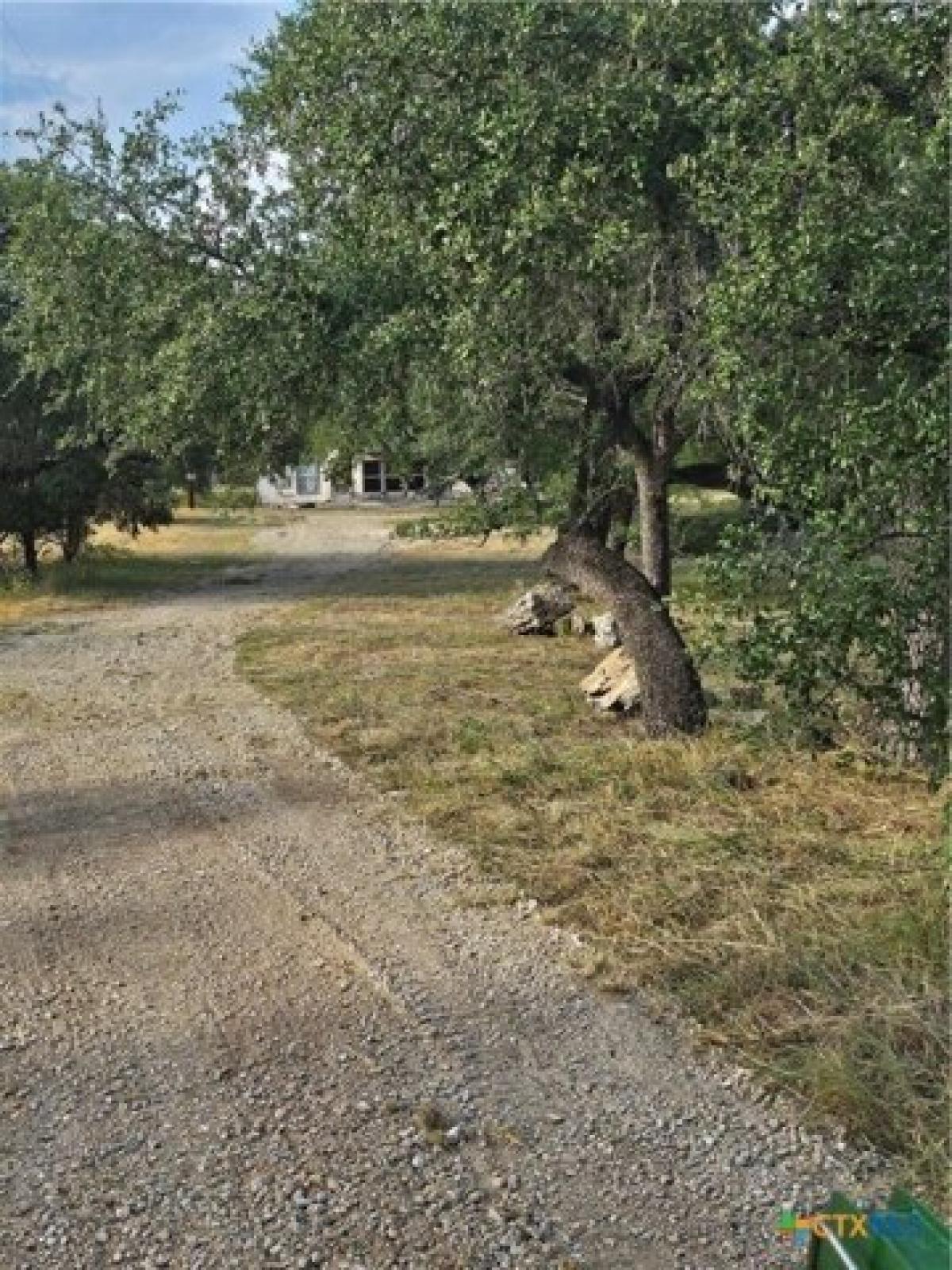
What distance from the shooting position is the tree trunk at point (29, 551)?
725 inches

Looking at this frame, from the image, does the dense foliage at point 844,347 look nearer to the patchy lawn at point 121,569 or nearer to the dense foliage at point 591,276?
the dense foliage at point 591,276

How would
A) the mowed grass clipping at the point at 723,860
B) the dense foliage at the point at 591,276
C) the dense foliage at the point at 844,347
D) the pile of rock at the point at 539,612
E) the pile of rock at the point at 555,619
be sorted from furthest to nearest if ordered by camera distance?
1. the pile of rock at the point at 539,612
2. the pile of rock at the point at 555,619
3. the dense foliage at the point at 591,276
4. the dense foliage at the point at 844,347
5. the mowed grass clipping at the point at 723,860

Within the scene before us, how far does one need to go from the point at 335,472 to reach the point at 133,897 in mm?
6200

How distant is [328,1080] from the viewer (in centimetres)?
337

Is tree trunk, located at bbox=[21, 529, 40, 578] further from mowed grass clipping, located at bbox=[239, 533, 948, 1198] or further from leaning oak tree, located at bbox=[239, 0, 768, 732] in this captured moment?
leaning oak tree, located at bbox=[239, 0, 768, 732]

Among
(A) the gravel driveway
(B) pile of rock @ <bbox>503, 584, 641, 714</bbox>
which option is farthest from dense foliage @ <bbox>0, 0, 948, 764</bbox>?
(B) pile of rock @ <bbox>503, 584, 641, 714</bbox>

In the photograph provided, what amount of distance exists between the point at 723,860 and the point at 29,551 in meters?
16.3

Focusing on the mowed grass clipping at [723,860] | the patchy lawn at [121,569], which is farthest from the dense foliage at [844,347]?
the patchy lawn at [121,569]

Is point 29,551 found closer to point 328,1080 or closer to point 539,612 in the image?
point 539,612

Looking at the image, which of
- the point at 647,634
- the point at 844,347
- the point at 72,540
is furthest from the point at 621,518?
the point at 72,540

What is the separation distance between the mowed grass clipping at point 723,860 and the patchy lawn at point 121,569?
8.26 meters

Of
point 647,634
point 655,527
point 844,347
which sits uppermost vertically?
point 844,347

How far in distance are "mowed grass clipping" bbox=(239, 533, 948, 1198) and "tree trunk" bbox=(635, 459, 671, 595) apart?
60.2 inches

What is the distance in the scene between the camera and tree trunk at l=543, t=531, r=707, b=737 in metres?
7.30
